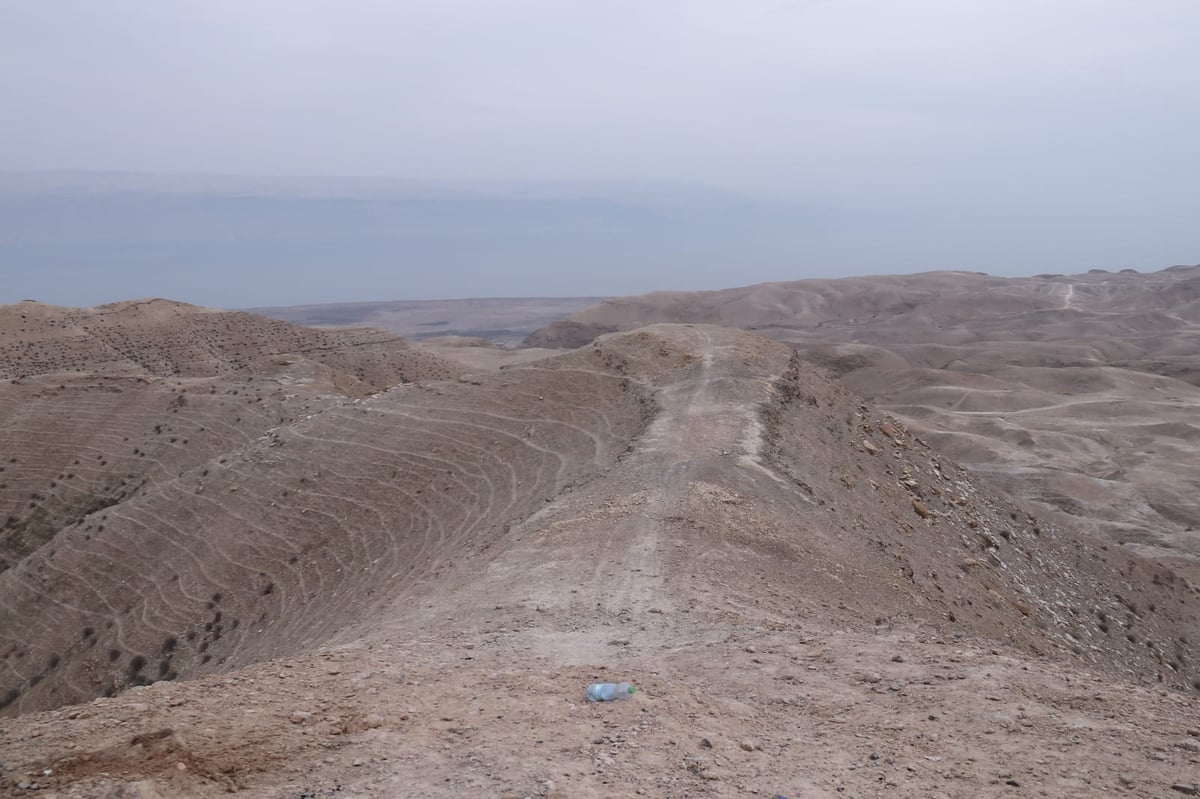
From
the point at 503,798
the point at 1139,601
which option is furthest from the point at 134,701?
the point at 1139,601

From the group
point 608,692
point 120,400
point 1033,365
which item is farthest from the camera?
point 1033,365

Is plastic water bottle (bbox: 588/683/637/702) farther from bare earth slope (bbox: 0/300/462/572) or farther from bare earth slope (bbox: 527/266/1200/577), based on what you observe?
bare earth slope (bbox: 527/266/1200/577)

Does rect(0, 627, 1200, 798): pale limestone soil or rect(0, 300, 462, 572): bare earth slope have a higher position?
rect(0, 627, 1200, 798): pale limestone soil

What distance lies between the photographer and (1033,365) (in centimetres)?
6494

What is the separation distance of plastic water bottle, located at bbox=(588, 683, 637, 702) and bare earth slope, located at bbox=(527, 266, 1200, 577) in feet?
79.1

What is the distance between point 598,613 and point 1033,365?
213ft

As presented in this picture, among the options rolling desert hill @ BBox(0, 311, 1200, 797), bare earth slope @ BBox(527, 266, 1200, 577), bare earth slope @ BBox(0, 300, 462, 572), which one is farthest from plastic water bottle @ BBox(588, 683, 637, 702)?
bare earth slope @ BBox(527, 266, 1200, 577)

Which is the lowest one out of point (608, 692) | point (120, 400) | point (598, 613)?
point (120, 400)

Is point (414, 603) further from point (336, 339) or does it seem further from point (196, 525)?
point (336, 339)

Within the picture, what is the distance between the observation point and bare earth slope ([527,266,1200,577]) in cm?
3291

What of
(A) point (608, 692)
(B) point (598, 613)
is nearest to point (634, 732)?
(A) point (608, 692)

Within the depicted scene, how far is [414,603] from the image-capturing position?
10562mm

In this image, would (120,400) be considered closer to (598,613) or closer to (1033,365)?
(598,613)

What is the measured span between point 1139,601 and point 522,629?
1425 cm
